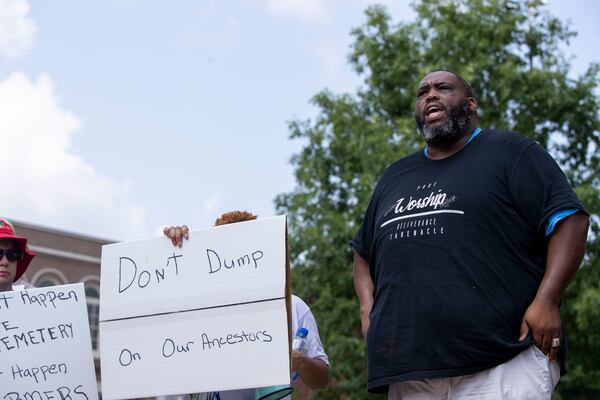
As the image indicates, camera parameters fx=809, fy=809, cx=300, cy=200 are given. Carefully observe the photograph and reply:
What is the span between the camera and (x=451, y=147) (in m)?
3.39

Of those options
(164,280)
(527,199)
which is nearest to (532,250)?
(527,199)

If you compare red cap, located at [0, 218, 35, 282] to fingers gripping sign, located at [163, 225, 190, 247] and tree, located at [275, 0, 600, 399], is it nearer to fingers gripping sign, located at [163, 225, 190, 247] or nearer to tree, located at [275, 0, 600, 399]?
fingers gripping sign, located at [163, 225, 190, 247]

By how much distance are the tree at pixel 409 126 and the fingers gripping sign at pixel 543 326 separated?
1104 centimetres

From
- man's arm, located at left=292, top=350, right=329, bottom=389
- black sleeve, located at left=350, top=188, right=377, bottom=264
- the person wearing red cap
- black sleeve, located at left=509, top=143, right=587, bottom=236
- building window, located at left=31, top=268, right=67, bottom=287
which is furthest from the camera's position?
building window, located at left=31, top=268, right=67, bottom=287

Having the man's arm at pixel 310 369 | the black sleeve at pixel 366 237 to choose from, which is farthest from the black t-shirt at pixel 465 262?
the man's arm at pixel 310 369

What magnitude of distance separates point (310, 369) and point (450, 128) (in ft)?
4.46

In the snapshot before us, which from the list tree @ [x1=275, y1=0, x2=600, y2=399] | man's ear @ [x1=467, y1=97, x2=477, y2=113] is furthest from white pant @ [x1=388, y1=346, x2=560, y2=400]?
tree @ [x1=275, y1=0, x2=600, y2=399]

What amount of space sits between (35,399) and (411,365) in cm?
191

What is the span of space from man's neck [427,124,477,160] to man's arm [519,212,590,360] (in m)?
0.61

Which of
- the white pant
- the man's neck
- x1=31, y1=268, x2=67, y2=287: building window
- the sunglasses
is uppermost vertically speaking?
x1=31, y1=268, x2=67, y2=287: building window

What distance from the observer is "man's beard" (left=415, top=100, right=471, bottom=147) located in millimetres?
3334

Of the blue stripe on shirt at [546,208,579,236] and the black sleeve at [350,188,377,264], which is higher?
the black sleeve at [350,188,377,264]

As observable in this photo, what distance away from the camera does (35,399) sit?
12.6ft

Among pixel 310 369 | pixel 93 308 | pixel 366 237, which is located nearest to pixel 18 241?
pixel 310 369
